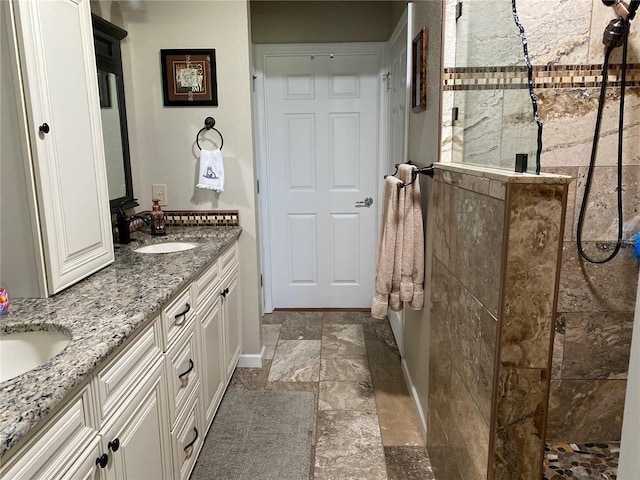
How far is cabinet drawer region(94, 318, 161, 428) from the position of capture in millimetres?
1127

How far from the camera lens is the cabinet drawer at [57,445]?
2.70 ft

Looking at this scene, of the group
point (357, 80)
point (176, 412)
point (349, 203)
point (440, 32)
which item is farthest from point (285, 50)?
point (176, 412)

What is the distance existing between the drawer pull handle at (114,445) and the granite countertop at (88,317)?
0.81ft

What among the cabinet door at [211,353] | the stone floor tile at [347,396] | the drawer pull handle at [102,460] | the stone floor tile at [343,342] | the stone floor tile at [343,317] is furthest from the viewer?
the stone floor tile at [343,317]

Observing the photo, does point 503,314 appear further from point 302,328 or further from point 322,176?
point 322,176

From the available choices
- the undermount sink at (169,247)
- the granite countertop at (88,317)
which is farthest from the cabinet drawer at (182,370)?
the undermount sink at (169,247)

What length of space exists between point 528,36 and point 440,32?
13.0 inches

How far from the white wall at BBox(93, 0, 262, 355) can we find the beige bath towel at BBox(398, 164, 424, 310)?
998 mm

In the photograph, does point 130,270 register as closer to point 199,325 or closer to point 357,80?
point 199,325

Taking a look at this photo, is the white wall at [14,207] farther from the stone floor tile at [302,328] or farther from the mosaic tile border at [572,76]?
the stone floor tile at [302,328]

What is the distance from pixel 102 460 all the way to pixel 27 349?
0.39m

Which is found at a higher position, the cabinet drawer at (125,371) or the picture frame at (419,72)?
the picture frame at (419,72)

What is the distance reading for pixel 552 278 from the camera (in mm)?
1186

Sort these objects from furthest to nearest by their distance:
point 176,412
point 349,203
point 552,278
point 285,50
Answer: point 349,203, point 285,50, point 176,412, point 552,278
